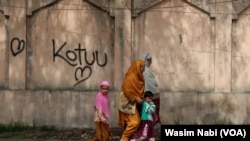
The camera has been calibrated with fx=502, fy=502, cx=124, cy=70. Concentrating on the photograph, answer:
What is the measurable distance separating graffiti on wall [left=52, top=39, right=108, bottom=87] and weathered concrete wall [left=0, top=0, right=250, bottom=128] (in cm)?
2

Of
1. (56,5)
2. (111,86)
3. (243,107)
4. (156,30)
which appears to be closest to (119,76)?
(111,86)

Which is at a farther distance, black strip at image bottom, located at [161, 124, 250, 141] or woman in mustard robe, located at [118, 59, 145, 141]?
woman in mustard robe, located at [118, 59, 145, 141]

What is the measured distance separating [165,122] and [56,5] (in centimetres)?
336

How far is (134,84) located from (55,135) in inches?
104

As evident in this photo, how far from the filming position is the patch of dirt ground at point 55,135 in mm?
9664

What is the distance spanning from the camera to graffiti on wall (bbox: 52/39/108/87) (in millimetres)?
10578

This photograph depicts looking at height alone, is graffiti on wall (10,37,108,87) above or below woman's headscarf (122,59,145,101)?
above

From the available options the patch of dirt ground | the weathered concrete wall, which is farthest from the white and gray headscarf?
the weathered concrete wall

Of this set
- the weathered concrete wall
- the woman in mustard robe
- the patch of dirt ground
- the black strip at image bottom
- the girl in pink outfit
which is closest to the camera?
the black strip at image bottom

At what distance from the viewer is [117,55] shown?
1043 cm

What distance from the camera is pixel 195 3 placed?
34.5ft

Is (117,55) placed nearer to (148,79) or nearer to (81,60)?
(81,60)

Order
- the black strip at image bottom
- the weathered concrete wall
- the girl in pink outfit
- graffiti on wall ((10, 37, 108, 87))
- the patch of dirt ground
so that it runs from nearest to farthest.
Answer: the black strip at image bottom < the girl in pink outfit < the patch of dirt ground < the weathered concrete wall < graffiti on wall ((10, 37, 108, 87))

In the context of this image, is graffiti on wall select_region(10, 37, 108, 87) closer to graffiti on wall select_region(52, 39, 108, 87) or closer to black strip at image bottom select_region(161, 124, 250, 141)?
graffiti on wall select_region(52, 39, 108, 87)
